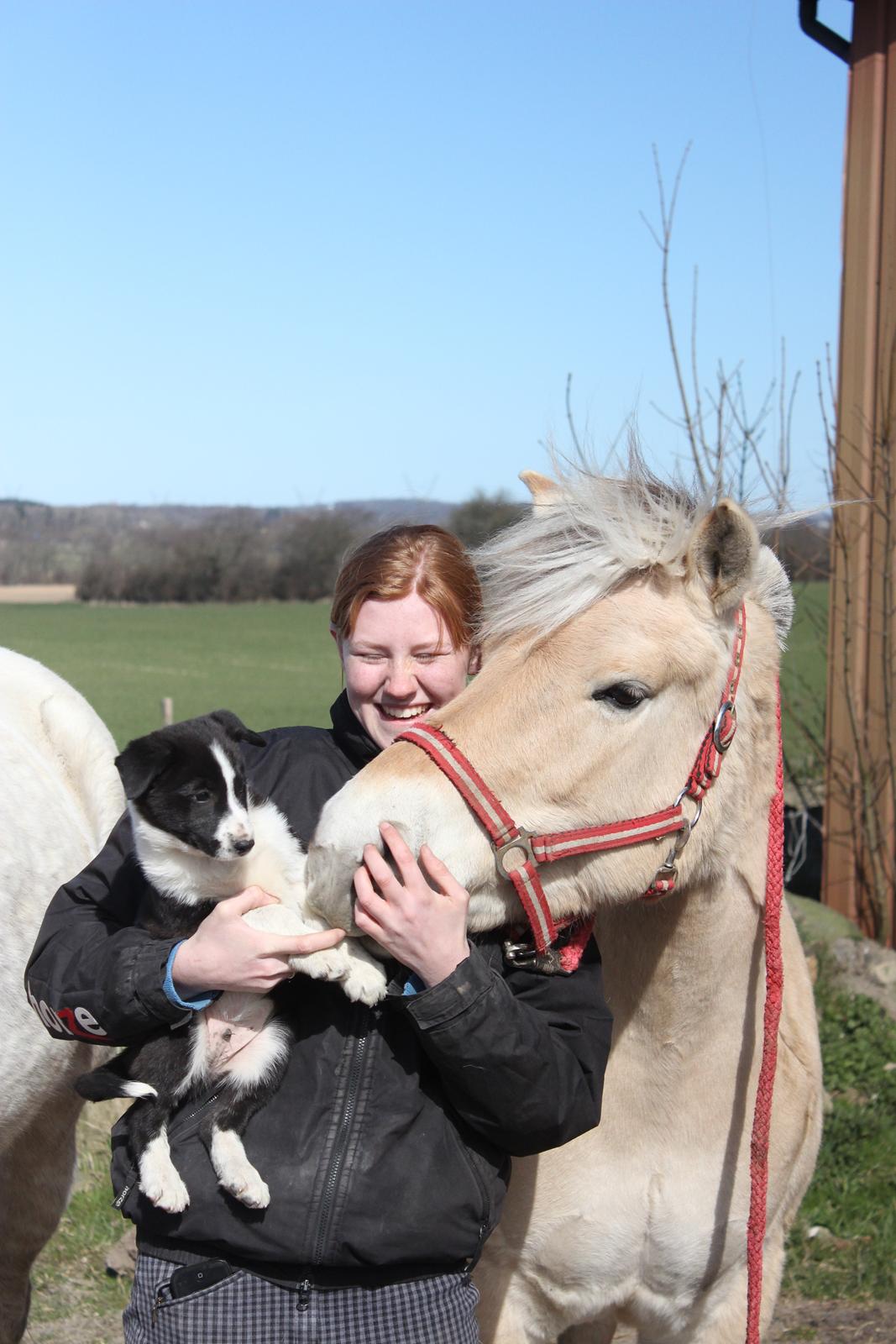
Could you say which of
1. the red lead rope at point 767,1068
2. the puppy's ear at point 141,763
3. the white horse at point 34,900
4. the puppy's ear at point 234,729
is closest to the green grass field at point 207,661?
the white horse at point 34,900

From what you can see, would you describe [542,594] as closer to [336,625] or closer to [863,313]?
[336,625]

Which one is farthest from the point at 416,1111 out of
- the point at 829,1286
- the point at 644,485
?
the point at 829,1286

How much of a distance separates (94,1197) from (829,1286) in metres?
2.77

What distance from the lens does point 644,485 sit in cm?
216

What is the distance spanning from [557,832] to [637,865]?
6.2 inches

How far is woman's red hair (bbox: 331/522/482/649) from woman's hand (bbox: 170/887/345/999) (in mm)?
652

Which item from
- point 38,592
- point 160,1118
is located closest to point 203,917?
point 160,1118

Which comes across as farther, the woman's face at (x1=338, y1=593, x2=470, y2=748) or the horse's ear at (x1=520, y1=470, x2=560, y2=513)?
the horse's ear at (x1=520, y1=470, x2=560, y2=513)

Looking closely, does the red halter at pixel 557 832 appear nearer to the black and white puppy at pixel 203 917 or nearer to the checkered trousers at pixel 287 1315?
the black and white puppy at pixel 203 917

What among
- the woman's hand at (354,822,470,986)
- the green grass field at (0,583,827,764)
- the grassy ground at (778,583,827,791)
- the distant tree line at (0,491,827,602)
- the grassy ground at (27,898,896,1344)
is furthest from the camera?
the distant tree line at (0,491,827,602)

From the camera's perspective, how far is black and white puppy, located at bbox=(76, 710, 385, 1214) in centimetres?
188

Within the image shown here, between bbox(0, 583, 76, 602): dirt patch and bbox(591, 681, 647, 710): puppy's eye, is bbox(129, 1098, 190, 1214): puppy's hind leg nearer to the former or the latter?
bbox(591, 681, 647, 710): puppy's eye

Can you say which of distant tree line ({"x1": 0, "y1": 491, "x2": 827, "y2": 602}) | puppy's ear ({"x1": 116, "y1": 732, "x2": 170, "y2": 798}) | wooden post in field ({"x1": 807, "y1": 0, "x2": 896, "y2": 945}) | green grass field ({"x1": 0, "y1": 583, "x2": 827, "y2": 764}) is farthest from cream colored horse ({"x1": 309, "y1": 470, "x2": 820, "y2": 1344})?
distant tree line ({"x1": 0, "y1": 491, "x2": 827, "y2": 602})

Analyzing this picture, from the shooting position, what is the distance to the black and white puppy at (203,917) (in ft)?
6.18
